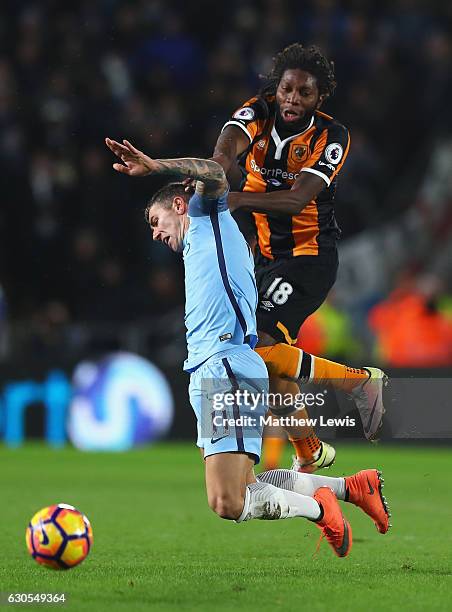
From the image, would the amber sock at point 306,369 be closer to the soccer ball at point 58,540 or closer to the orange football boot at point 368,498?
the orange football boot at point 368,498

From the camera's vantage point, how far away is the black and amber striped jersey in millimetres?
6350

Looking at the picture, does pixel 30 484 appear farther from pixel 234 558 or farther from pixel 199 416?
pixel 199 416

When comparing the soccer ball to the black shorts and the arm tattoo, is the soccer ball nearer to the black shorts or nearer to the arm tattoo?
the arm tattoo

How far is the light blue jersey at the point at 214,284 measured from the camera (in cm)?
568

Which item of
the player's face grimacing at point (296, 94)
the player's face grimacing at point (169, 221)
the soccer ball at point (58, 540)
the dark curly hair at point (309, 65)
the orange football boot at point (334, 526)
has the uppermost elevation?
the dark curly hair at point (309, 65)

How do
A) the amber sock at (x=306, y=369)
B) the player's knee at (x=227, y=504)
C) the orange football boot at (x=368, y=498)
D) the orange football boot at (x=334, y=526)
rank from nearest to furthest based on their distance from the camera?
the player's knee at (x=227, y=504) → the orange football boot at (x=334, y=526) → the orange football boot at (x=368, y=498) → the amber sock at (x=306, y=369)

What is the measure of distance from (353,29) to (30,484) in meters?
8.37

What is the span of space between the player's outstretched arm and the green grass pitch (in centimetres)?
175

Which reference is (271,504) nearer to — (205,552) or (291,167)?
(205,552)

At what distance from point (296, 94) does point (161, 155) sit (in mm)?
7450

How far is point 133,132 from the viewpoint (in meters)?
14.4

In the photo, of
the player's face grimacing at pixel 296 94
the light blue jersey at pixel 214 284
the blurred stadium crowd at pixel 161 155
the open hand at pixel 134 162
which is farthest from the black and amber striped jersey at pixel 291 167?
the blurred stadium crowd at pixel 161 155

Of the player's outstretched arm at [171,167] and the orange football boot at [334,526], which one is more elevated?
the player's outstretched arm at [171,167]

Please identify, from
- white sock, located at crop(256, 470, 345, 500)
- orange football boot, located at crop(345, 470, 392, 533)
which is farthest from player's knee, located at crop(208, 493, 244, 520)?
orange football boot, located at crop(345, 470, 392, 533)
